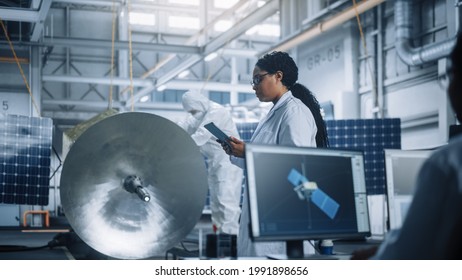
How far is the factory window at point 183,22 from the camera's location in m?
11.6

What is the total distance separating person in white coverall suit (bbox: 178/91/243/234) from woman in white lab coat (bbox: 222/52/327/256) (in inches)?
112

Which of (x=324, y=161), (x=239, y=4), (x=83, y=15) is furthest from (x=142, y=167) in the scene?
(x=83, y=15)

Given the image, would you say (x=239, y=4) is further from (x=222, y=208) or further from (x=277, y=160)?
(x=277, y=160)

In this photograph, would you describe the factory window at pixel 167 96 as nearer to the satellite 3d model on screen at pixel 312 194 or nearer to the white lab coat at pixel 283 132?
the white lab coat at pixel 283 132

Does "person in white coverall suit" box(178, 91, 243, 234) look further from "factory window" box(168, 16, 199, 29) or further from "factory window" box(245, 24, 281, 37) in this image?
"factory window" box(245, 24, 281, 37)

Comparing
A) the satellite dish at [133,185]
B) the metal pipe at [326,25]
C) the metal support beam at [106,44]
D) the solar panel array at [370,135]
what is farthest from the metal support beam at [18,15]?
the satellite dish at [133,185]

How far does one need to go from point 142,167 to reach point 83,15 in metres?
10.4

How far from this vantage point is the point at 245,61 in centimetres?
1384

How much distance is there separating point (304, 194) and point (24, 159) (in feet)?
9.62

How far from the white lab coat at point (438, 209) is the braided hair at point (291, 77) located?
55.6 inches

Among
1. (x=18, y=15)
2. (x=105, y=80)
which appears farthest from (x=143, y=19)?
(x=18, y=15)

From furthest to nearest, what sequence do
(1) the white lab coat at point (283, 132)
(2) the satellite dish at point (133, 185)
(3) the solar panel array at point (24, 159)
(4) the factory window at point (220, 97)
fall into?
(4) the factory window at point (220, 97) → (3) the solar panel array at point (24, 159) → (2) the satellite dish at point (133, 185) → (1) the white lab coat at point (283, 132)

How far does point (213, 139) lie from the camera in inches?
213

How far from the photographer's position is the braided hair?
90.6 inches
